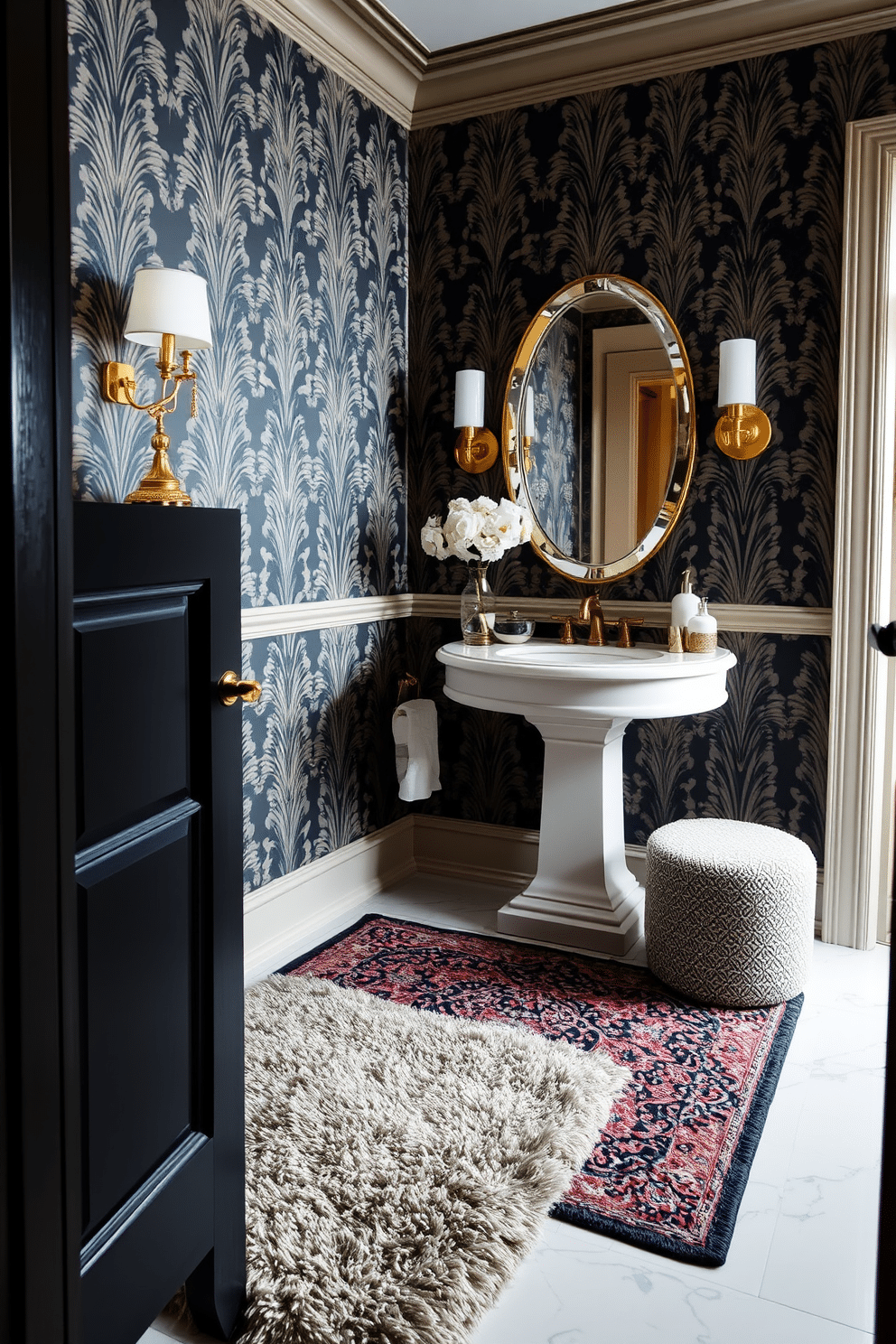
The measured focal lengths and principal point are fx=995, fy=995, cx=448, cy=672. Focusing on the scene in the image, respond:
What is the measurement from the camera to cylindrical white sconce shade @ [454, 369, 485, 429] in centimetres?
318

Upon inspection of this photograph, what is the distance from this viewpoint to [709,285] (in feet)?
9.74

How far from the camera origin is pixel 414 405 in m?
3.47

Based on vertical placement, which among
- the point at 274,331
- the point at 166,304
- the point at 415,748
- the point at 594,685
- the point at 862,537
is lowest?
the point at 415,748

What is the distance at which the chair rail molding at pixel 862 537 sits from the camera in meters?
2.71

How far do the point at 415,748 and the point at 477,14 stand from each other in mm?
2209

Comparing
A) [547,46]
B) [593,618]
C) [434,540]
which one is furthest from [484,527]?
[547,46]

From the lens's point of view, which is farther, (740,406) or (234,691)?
(740,406)

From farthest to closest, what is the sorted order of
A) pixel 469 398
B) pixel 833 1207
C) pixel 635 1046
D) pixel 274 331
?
pixel 469 398
pixel 274 331
pixel 635 1046
pixel 833 1207

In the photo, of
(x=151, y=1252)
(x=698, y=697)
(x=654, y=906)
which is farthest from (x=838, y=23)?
(x=151, y=1252)

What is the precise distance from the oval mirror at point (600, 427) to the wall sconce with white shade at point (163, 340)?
1339 millimetres

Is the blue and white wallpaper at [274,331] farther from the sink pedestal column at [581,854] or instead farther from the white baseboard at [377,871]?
the sink pedestal column at [581,854]

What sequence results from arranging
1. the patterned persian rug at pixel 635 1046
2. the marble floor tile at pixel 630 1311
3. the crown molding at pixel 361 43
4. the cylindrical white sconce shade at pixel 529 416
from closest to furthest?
the marble floor tile at pixel 630 1311
the patterned persian rug at pixel 635 1046
the crown molding at pixel 361 43
the cylindrical white sconce shade at pixel 529 416

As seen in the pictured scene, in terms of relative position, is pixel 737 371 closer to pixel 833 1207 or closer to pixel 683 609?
pixel 683 609

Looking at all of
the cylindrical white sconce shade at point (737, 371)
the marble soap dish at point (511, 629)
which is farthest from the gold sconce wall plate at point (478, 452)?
the cylindrical white sconce shade at point (737, 371)
